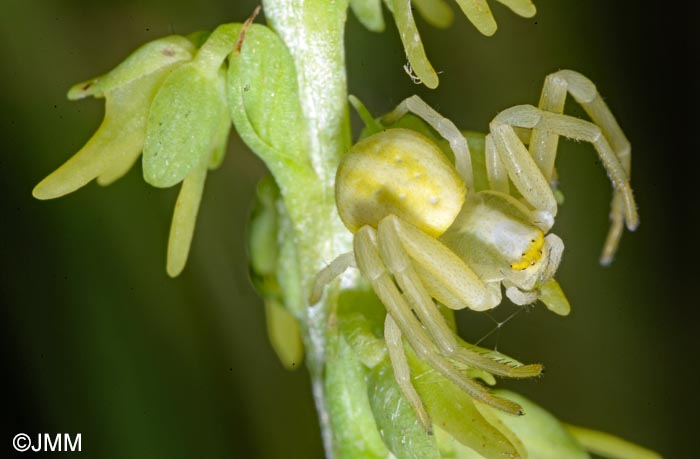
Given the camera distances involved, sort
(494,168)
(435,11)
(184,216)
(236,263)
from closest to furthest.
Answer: (184,216) → (494,168) → (435,11) → (236,263)

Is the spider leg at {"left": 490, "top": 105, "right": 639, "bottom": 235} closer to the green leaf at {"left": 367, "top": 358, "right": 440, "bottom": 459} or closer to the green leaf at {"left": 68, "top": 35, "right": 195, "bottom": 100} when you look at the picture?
the green leaf at {"left": 367, "top": 358, "right": 440, "bottom": 459}

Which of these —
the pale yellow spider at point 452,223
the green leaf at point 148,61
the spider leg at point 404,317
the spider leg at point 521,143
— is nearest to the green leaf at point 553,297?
the pale yellow spider at point 452,223

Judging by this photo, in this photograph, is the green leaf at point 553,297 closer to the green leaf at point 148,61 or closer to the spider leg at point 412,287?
the spider leg at point 412,287

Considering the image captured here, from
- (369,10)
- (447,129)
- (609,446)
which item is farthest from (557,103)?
(609,446)

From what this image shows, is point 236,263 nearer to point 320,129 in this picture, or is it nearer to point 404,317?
point 320,129

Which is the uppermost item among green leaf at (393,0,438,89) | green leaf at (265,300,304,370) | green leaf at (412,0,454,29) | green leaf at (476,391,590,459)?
green leaf at (393,0,438,89)

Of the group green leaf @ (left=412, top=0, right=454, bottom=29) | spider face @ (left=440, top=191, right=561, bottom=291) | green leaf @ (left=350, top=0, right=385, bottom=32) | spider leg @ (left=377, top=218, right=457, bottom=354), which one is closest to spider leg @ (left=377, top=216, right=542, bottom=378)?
spider leg @ (left=377, top=218, right=457, bottom=354)

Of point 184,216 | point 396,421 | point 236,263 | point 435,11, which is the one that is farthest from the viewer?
point 236,263
